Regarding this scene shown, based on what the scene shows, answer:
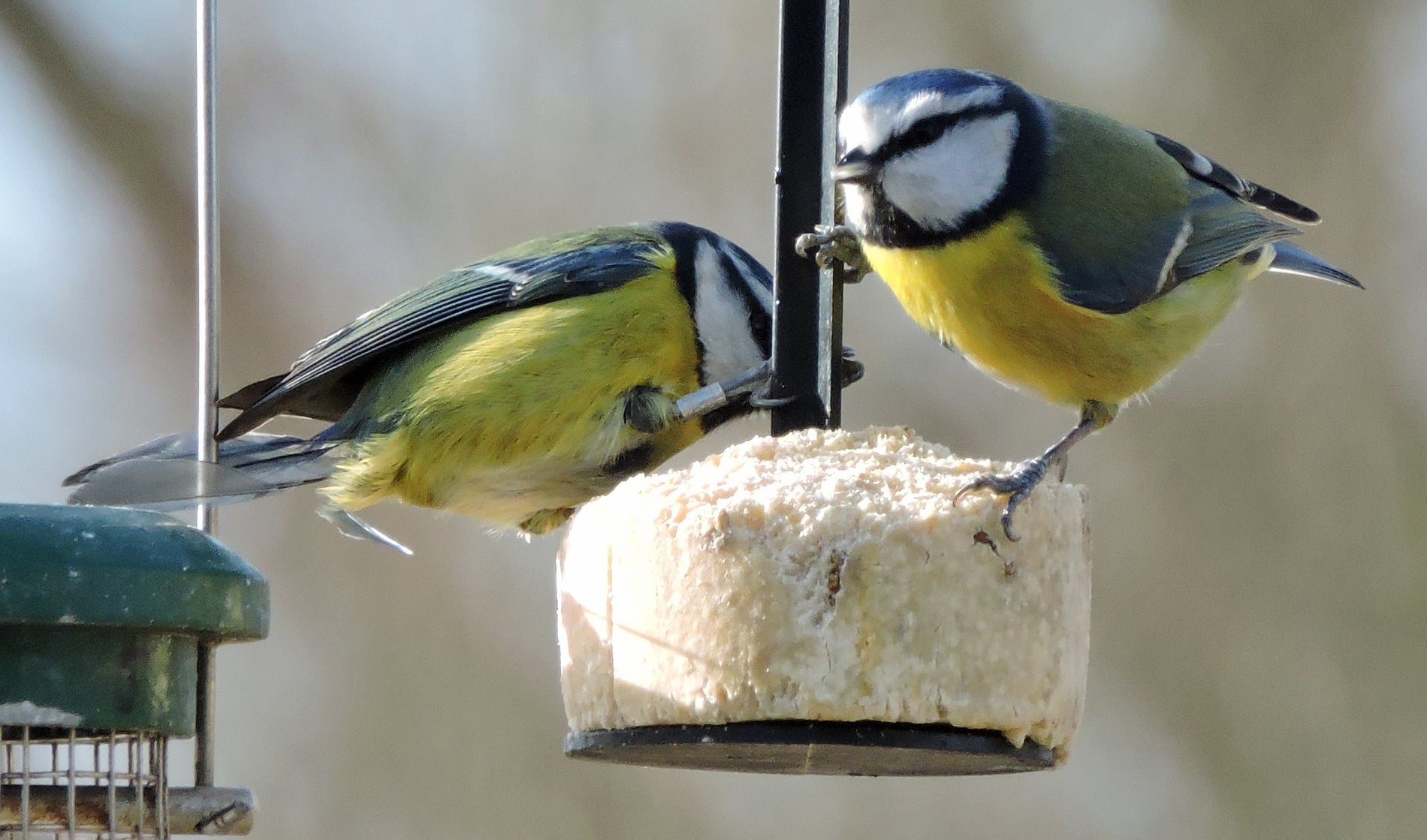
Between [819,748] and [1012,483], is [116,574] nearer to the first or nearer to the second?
[819,748]

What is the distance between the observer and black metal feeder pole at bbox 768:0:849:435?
222cm

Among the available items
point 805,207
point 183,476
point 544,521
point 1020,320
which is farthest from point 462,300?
point 1020,320

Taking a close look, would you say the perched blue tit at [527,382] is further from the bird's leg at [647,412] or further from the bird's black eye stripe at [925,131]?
the bird's black eye stripe at [925,131]

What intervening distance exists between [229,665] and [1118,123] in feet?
13.1

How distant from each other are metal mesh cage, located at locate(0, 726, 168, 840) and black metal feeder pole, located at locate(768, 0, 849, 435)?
943 mm

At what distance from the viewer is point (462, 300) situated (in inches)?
120

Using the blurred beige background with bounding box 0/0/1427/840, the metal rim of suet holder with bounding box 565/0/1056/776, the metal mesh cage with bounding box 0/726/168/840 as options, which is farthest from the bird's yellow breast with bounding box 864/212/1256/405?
the blurred beige background with bounding box 0/0/1427/840

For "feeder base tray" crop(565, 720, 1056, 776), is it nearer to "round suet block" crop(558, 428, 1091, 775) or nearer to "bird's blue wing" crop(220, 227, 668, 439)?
"round suet block" crop(558, 428, 1091, 775)

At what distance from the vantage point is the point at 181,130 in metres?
5.95

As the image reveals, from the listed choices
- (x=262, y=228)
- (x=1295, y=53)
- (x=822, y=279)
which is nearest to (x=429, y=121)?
(x=262, y=228)

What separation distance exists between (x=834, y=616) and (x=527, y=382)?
1169mm

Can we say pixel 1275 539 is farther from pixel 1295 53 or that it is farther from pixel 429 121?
pixel 429 121

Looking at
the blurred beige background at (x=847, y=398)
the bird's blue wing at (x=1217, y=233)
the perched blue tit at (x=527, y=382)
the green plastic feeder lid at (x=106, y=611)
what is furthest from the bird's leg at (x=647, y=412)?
the blurred beige background at (x=847, y=398)

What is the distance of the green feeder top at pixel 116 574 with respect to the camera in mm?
1653
